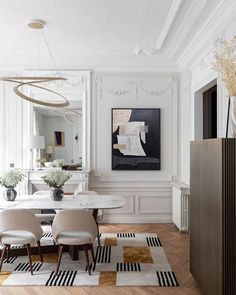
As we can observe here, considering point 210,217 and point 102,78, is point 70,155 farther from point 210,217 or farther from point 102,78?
point 210,217

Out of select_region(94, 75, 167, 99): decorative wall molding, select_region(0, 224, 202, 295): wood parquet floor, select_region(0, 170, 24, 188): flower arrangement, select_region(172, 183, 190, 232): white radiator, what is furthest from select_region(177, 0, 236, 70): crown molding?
select_region(0, 170, 24, 188): flower arrangement

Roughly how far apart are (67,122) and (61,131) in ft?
0.67

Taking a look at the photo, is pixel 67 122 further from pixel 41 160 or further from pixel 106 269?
pixel 106 269

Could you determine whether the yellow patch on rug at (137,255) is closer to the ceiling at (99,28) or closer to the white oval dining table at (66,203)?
the white oval dining table at (66,203)

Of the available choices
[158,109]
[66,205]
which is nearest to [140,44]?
[158,109]

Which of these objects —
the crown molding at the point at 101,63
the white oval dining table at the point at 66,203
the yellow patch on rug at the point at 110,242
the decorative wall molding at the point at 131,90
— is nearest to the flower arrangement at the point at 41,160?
the white oval dining table at the point at 66,203

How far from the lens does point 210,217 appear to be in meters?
2.83

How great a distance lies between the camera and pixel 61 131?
632 cm

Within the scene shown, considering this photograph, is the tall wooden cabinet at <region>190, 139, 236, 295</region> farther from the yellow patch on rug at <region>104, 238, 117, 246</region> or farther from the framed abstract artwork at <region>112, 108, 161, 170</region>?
the framed abstract artwork at <region>112, 108, 161, 170</region>

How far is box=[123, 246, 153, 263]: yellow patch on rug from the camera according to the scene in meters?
4.16

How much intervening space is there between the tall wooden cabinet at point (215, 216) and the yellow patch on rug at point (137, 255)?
1.01 metres

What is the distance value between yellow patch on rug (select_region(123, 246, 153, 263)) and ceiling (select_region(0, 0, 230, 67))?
122 inches

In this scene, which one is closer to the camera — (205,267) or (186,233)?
(205,267)

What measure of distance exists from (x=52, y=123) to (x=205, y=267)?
4.18 meters
